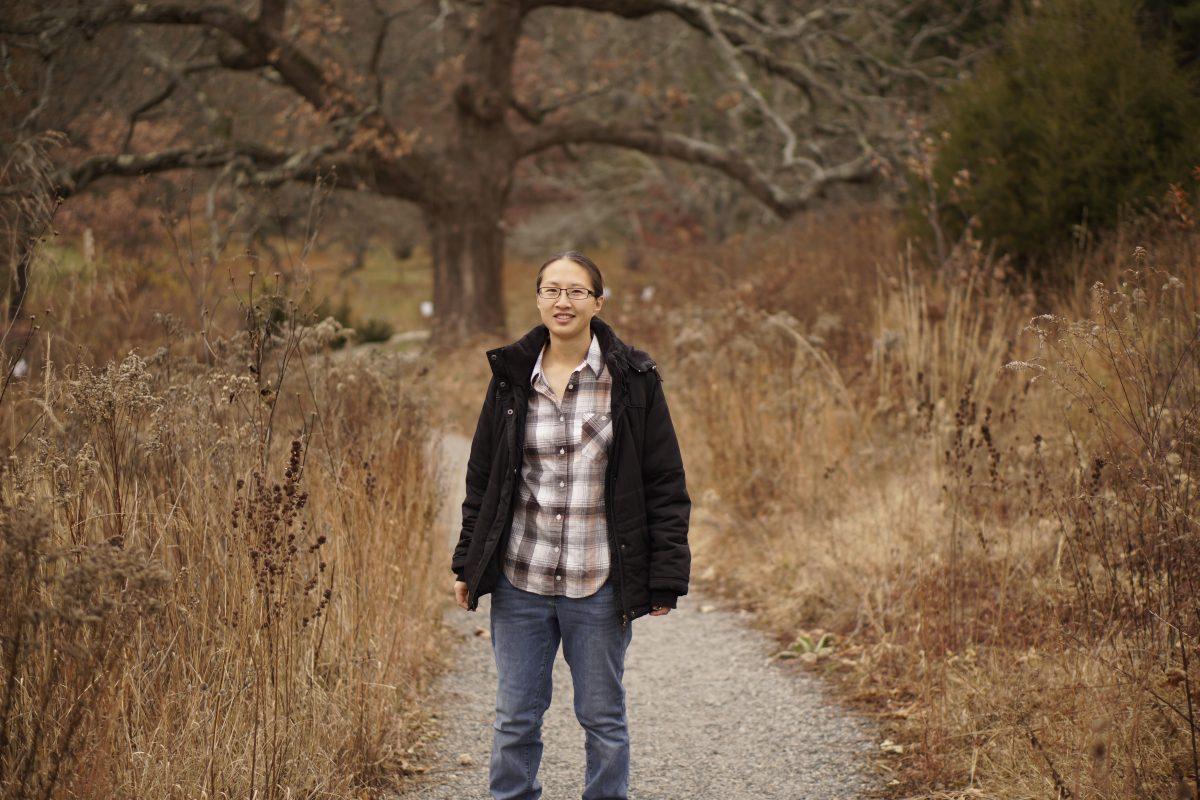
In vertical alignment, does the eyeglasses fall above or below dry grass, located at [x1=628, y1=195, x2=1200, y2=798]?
above

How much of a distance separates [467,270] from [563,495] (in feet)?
39.9

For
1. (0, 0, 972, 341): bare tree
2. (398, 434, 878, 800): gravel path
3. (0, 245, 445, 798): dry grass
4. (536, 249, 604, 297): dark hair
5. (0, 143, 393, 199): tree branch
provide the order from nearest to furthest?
(0, 245, 445, 798): dry grass
(536, 249, 604, 297): dark hair
(398, 434, 878, 800): gravel path
(0, 143, 393, 199): tree branch
(0, 0, 972, 341): bare tree

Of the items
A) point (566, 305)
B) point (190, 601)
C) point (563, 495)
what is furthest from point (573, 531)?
point (190, 601)

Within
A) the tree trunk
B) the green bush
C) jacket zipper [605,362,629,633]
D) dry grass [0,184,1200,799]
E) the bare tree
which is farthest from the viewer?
the tree trunk

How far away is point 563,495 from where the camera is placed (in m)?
3.00

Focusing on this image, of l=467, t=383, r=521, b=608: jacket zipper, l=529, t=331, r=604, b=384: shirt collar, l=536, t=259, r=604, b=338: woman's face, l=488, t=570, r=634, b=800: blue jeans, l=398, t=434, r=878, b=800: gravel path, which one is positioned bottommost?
l=398, t=434, r=878, b=800: gravel path

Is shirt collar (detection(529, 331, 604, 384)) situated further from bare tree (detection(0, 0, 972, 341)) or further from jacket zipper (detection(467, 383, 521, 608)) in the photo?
bare tree (detection(0, 0, 972, 341))

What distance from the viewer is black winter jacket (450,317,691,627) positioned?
117 inches

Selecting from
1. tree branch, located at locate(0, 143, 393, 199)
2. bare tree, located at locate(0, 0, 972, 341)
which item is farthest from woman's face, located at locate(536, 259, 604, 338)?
bare tree, located at locate(0, 0, 972, 341)

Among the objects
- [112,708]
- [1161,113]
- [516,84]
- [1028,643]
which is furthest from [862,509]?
[516,84]

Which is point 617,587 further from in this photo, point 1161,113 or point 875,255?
point 875,255

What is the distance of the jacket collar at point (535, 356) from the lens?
3066 mm

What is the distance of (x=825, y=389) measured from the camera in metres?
7.10

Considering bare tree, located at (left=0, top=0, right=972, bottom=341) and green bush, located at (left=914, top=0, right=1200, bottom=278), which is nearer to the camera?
green bush, located at (left=914, top=0, right=1200, bottom=278)
